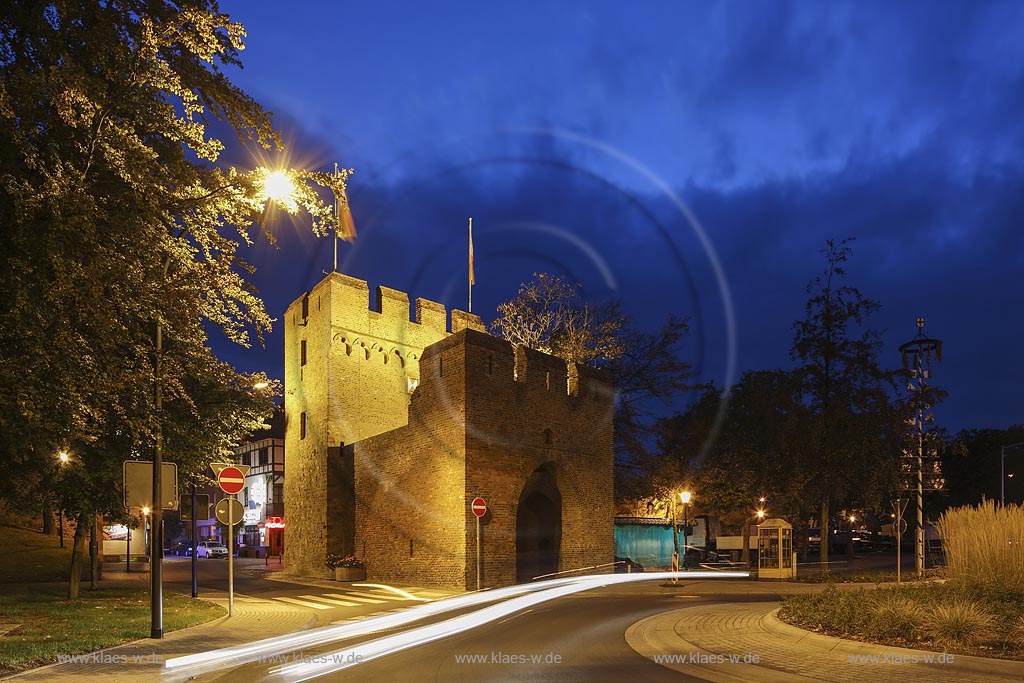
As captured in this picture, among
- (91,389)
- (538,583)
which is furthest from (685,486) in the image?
(91,389)

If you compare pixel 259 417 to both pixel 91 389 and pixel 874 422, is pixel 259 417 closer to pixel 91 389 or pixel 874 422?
pixel 91 389

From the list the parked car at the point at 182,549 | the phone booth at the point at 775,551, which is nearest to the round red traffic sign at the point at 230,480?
the phone booth at the point at 775,551

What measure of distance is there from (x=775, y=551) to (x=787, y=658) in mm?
19373

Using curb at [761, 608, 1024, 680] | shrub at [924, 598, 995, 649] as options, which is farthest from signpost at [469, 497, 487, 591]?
shrub at [924, 598, 995, 649]

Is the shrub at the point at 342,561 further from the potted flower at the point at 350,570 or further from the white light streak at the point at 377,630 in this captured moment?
the white light streak at the point at 377,630

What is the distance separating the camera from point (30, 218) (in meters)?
9.73

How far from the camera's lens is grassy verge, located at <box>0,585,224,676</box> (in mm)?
11438

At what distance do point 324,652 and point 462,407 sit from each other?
12931mm

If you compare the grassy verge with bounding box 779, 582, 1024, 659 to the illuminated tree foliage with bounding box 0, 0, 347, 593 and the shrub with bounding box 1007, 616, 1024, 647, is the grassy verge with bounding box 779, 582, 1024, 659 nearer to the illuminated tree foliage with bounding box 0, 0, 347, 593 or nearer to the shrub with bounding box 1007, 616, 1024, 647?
the shrub with bounding box 1007, 616, 1024, 647

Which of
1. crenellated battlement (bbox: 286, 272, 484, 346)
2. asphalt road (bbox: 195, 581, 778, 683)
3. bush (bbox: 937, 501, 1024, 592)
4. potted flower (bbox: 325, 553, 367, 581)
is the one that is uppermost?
crenellated battlement (bbox: 286, 272, 484, 346)

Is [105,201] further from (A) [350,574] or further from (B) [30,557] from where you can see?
(B) [30,557]

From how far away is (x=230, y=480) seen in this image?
1691 cm

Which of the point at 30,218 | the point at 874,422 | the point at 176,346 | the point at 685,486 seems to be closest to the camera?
the point at 30,218

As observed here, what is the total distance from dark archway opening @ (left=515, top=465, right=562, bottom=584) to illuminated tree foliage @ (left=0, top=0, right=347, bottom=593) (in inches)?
641
